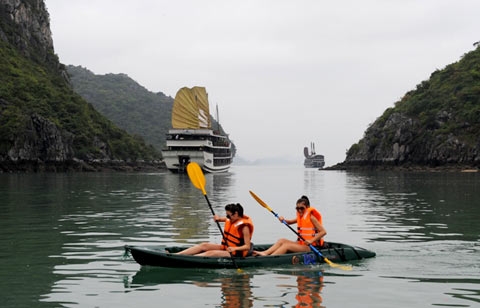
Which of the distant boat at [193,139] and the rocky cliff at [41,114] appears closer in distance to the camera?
the rocky cliff at [41,114]

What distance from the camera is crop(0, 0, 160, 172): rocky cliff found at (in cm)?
10488

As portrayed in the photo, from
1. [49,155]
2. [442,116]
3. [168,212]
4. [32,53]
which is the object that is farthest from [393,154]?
[168,212]

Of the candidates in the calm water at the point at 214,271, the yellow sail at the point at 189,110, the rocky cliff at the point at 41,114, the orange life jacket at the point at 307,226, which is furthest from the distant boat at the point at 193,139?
the orange life jacket at the point at 307,226

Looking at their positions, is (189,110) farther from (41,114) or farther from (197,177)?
(197,177)

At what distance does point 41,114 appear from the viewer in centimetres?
11688

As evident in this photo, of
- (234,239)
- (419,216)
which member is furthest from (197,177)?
(419,216)

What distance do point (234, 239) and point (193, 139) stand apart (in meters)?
97.3

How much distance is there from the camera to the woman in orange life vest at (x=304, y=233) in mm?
16344

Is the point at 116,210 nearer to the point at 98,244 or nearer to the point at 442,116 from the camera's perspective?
the point at 98,244

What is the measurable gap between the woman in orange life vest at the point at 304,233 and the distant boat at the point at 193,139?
90.0m

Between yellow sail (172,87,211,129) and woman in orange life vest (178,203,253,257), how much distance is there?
10477 cm

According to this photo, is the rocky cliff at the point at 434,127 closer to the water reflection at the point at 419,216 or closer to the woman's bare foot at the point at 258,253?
the water reflection at the point at 419,216

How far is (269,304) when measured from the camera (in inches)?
477

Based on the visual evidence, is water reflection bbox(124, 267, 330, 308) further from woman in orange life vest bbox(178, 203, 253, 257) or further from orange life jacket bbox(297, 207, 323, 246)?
orange life jacket bbox(297, 207, 323, 246)
